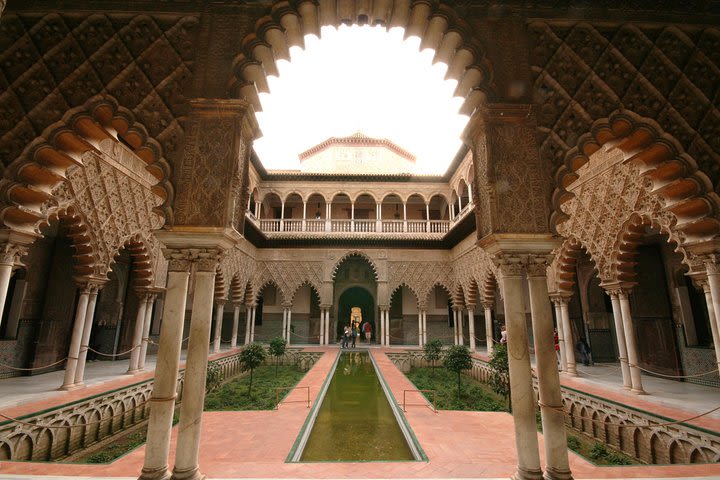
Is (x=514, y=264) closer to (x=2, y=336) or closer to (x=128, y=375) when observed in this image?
(x=128, y=375)

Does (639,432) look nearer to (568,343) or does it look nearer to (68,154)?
(568,343)

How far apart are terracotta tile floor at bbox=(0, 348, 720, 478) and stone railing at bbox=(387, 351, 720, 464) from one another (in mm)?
1134

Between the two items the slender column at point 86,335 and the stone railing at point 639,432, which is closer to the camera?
the stone railing at point 639,432

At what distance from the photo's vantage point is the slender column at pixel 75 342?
273 inches

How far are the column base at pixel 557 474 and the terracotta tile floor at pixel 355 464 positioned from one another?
1.61 ft

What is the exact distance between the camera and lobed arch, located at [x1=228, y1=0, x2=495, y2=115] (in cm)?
387

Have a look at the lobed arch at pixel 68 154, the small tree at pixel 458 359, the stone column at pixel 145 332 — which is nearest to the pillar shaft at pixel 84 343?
the stone column at pixel 145 332

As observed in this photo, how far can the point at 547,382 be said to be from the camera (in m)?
3.30

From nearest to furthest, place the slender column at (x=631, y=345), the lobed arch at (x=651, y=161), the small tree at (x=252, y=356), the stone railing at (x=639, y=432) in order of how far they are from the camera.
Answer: the lobed arch at (x=651, y=161)
the stone railing at (x=639, y=432)
the slender column at (x=631, y=345)
the small tree at (x=252, y=356)

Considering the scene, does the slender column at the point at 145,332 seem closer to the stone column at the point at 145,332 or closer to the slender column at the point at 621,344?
the stone column at the point at 145,332

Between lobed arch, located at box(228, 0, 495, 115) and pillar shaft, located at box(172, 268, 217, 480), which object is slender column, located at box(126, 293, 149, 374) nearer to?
pillar shaft, located at box(172, 268, 217, 480)

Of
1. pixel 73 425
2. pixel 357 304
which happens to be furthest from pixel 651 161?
pixel 357 304

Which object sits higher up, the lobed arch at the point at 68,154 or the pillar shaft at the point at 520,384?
the lobed arch at the point at 68,154

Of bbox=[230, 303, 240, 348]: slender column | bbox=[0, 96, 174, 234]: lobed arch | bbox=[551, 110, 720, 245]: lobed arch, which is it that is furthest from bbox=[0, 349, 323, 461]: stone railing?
bbox=[230, 303, 240, 348]: slender column
